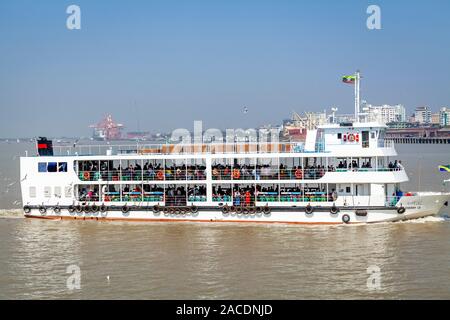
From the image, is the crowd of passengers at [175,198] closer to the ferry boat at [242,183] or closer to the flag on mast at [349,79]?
the ferry boat at [242,183]

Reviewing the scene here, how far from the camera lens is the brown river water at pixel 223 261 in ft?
65.5

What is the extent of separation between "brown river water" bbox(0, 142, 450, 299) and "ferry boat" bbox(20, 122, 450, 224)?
0.81 metres

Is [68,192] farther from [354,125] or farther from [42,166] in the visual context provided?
[354,125]

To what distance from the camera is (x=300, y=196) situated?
102ft

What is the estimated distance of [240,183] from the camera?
32.0 m

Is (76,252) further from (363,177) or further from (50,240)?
(363,177)

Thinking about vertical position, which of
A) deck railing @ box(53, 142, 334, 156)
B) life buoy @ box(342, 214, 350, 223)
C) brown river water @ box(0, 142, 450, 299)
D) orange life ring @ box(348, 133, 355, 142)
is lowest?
brown river water @ box(0, 142, 450, 299)

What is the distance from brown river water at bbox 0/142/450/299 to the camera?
65.5ft

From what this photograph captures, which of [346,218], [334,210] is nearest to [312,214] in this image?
[334,210]

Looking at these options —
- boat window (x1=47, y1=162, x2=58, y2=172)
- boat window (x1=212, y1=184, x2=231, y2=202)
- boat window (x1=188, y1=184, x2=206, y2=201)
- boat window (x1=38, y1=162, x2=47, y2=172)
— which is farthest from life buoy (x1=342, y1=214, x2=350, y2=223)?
boat window (x1=38, y1=162, x2=47, y2=172)

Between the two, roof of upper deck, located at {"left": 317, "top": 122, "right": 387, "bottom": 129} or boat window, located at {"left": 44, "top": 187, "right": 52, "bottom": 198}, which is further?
boat window, located at {"left": 44, "top": 187, "right": 52, "bottom": 198}

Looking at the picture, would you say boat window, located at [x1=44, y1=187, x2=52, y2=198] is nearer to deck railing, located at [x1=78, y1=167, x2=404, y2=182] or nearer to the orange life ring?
deck railing, located at [x1=78, y1=167, x2=404, y2=182]

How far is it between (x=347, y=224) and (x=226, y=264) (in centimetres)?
895

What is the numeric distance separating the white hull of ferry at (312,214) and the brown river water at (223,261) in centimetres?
49
